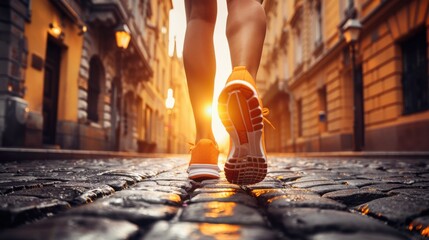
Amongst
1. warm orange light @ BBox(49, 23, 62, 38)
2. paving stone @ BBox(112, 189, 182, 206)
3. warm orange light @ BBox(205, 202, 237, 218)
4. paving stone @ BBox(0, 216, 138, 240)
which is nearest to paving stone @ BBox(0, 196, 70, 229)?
paving stone @ BBox(0, 216, 138, 240)

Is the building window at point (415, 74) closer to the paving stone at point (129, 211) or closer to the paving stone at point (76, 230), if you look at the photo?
the paving stone at point (129, 211)

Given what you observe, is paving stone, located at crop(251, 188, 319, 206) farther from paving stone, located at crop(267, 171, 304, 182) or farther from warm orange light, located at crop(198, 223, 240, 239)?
paving stone, located at crop(267, 171, 304, 182)

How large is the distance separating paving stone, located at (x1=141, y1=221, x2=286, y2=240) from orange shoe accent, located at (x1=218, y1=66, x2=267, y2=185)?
0.74 metres

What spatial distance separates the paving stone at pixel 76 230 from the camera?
0.83 meters


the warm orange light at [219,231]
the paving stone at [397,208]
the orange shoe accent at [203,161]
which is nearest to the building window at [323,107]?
the orange shoe accent at [203,161]

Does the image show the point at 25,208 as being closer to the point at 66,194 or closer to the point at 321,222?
the point at 66,194

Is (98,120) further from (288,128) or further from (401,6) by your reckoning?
(288,128)

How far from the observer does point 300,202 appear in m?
1.36

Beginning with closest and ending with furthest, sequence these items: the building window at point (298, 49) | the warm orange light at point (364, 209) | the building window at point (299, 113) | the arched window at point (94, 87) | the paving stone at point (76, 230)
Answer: the paving stone at point (76, 230)
the warm orange light at point (364, 209)
the arched window at point (94, 87)
the building window at point (298, 49)
the building window at point (299, 113)

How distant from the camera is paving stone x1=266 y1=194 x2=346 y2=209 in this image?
1.30 m

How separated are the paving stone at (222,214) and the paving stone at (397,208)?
411 millimetres

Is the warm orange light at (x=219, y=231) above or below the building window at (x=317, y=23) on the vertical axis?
below

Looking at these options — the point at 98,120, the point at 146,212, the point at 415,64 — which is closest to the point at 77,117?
the point at 98,120

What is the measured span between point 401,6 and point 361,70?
332cm
